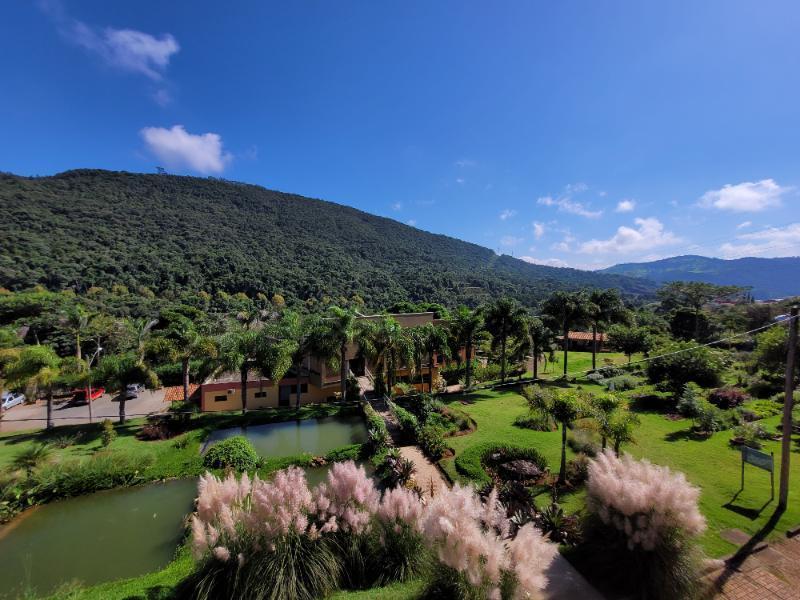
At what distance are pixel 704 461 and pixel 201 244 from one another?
105769mm

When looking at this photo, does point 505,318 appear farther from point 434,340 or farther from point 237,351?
point 237,351

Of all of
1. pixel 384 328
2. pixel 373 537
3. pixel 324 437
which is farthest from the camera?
pixel 384 328

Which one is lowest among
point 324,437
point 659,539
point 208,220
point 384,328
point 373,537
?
point 324,437

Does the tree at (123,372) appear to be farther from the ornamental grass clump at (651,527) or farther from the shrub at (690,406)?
the shrub at (690,406)

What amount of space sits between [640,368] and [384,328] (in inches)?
850

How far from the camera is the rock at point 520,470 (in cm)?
1226

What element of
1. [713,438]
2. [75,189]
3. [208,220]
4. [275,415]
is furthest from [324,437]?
[75,189]

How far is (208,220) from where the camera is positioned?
11600cm

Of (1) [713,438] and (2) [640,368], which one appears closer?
(1) [713,438]

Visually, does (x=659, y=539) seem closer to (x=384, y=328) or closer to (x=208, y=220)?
(x=384, y=328)

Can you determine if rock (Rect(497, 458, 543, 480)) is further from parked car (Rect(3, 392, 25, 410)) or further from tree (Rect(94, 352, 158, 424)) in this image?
parked car (Rect(3, 392, 25, 410))

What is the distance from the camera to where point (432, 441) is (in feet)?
50.1

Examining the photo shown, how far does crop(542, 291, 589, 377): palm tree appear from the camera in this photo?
29.6 meters

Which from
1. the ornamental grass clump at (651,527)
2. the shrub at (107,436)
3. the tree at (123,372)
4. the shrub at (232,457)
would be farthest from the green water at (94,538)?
the ornamental grass clump at (651,527)
